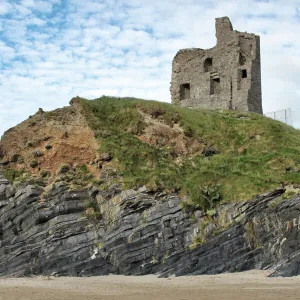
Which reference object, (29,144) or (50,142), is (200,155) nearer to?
(50,142)

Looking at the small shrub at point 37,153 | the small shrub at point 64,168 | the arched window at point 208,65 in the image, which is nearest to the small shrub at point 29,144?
the small shrub at point 37,153

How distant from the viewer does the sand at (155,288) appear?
16000 mm

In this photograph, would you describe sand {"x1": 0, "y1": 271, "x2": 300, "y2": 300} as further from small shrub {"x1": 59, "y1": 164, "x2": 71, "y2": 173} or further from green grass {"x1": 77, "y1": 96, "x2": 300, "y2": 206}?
small shrub {"x1": 59, "y1": 164, "x2": 71, "y2": 173}

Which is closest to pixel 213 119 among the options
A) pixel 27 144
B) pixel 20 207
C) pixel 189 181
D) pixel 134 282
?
pixel 189 181

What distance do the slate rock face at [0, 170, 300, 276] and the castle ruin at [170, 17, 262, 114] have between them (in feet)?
56.1

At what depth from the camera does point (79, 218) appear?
24312 mm

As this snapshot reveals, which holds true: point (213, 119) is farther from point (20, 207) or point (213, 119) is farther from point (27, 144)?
point (20, 207)

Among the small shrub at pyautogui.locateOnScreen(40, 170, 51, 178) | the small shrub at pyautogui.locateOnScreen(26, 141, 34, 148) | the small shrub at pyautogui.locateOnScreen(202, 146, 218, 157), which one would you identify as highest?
the small shrub at pyautogui.locateOnScreen(26, 141, 34, 148)

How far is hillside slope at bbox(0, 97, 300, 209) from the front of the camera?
25000 mm

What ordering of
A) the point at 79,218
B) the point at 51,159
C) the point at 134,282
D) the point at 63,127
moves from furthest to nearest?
the point at 63,127 < the point at 51,159 < the point at 79,218 < the point at 134,282

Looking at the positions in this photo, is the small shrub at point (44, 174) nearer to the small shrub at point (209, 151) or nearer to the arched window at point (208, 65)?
the small shrub at point (209, 151)

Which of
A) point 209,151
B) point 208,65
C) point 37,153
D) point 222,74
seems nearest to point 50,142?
point 37,153

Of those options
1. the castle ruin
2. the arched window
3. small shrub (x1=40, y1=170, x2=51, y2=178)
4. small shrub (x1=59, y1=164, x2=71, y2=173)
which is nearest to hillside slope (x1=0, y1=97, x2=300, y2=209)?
small shrub (x1=40, y1=170, x2=51, y2=178)

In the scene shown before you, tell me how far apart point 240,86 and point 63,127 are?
15.1 meters
